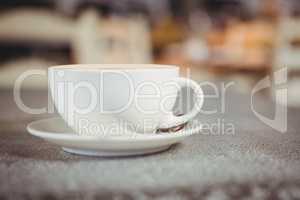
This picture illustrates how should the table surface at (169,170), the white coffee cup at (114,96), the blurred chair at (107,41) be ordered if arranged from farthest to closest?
the blurred chair at (107,41), the white coffee cup at (114,96), the table surface at (169,170)

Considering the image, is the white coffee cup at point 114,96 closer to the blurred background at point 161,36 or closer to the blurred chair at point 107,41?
the blurred background at point 161,36

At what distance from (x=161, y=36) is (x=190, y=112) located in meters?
3.99

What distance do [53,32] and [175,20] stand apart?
132 inches

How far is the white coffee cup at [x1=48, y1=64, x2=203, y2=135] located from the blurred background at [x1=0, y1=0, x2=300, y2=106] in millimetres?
520

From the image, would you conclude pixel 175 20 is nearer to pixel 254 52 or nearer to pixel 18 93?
pixel 254 52

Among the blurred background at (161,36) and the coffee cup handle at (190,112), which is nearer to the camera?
the coffee cup handle at (190,112)

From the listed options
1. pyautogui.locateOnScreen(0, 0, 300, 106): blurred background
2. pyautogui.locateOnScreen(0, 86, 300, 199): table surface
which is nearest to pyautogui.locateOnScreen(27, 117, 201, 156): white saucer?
pyautogui.locateOnScreen(0, 86, 300, 199): table surface

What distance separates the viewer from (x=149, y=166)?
350mm

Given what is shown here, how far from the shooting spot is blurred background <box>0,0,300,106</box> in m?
1.53

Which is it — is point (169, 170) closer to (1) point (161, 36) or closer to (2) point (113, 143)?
(2) point (113, 143)

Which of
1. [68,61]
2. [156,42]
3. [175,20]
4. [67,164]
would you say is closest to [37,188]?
[67,164]

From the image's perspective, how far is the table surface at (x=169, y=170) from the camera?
11.4 inches

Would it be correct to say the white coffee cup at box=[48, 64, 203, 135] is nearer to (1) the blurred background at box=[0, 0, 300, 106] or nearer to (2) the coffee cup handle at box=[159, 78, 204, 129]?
(2) the coffee cup handle at box=[159, 78, 204, 129]

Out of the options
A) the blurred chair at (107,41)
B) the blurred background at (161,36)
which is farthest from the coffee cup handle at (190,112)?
the blurred chair at (107,41)
